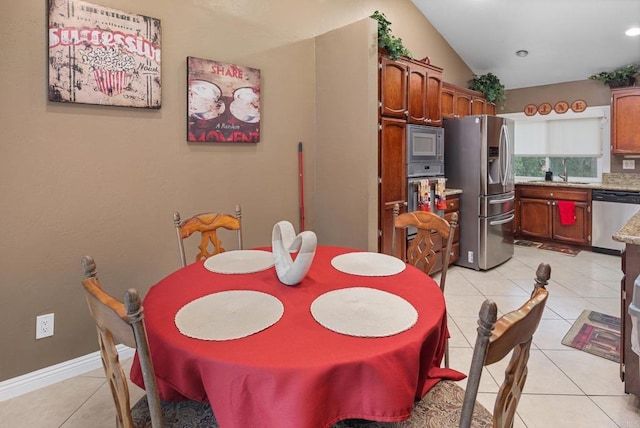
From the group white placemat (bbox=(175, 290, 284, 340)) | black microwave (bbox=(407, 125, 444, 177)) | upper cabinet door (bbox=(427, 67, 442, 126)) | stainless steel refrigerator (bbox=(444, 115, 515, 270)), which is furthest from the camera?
stainless steel refrigerator (bbox=(444, 115, 515, 270))

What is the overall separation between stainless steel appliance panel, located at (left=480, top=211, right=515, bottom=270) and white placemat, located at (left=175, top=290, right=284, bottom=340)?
3.51m

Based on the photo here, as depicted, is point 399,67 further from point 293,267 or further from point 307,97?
Result: point 293,267

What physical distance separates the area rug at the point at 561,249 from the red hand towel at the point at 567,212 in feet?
1.14

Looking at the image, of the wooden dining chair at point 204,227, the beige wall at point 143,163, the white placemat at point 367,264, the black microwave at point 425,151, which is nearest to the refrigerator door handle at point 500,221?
the black microwave at point 425,151

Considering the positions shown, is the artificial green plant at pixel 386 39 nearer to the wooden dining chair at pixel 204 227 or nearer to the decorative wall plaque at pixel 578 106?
the wooden dining chair at pixel 204 227

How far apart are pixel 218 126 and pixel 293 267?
167cm

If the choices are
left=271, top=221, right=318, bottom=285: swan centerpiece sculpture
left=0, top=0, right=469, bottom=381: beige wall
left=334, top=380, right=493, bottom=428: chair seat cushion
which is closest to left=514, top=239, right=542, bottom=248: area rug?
left=0, top=0, right=469, bottom=381: beige wall

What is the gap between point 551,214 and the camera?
5.41 meters

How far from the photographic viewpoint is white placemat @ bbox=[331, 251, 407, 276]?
5.57 ft

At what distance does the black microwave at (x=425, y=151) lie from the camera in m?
3.75

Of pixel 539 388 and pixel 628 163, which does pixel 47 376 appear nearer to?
pixel 539 388

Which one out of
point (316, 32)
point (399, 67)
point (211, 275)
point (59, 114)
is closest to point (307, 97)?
point (316, 32)

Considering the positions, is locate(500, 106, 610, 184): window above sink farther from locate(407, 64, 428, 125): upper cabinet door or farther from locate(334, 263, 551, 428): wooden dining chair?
locate(334, 263, 551, 428): wooden dining chair

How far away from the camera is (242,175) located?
2.96m
